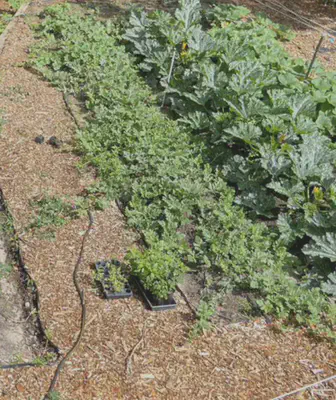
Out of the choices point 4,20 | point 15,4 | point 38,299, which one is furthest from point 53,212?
point 15,4

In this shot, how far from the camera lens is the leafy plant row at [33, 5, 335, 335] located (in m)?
4.95

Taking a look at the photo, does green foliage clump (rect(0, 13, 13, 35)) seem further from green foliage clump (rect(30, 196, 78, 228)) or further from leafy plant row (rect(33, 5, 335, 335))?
green foliage clump (rect(30, 196, 78, 228))

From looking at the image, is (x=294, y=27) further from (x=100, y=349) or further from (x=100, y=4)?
(x=100, y=349)

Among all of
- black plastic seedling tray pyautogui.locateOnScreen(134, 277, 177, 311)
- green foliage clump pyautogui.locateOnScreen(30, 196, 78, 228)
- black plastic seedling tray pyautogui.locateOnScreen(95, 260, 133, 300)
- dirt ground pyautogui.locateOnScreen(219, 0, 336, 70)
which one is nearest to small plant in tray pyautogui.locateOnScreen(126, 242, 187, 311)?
black plastic seedling tray pyautogui.locateOnScreen(134, 277, 177, 311)

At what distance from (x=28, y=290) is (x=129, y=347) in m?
1.02

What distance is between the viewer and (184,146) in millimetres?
6629

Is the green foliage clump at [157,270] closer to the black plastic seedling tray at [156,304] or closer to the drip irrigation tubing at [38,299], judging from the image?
the black plastic seedling tray at [156,304]

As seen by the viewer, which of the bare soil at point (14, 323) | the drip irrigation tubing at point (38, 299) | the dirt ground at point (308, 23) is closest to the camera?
the drip irrigation tubing at point (38, 299)

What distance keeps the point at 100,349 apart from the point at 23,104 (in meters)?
3.85

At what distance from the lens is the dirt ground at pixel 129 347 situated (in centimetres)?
421

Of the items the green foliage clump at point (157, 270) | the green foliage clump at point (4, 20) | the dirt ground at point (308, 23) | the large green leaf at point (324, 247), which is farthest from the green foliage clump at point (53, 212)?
the dirt ground at point (308, 23)

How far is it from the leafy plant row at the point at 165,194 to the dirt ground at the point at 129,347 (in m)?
0.23

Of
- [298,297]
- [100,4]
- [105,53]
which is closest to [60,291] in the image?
[298,297]

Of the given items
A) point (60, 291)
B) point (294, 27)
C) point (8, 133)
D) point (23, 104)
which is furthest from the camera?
point (294, 27)
